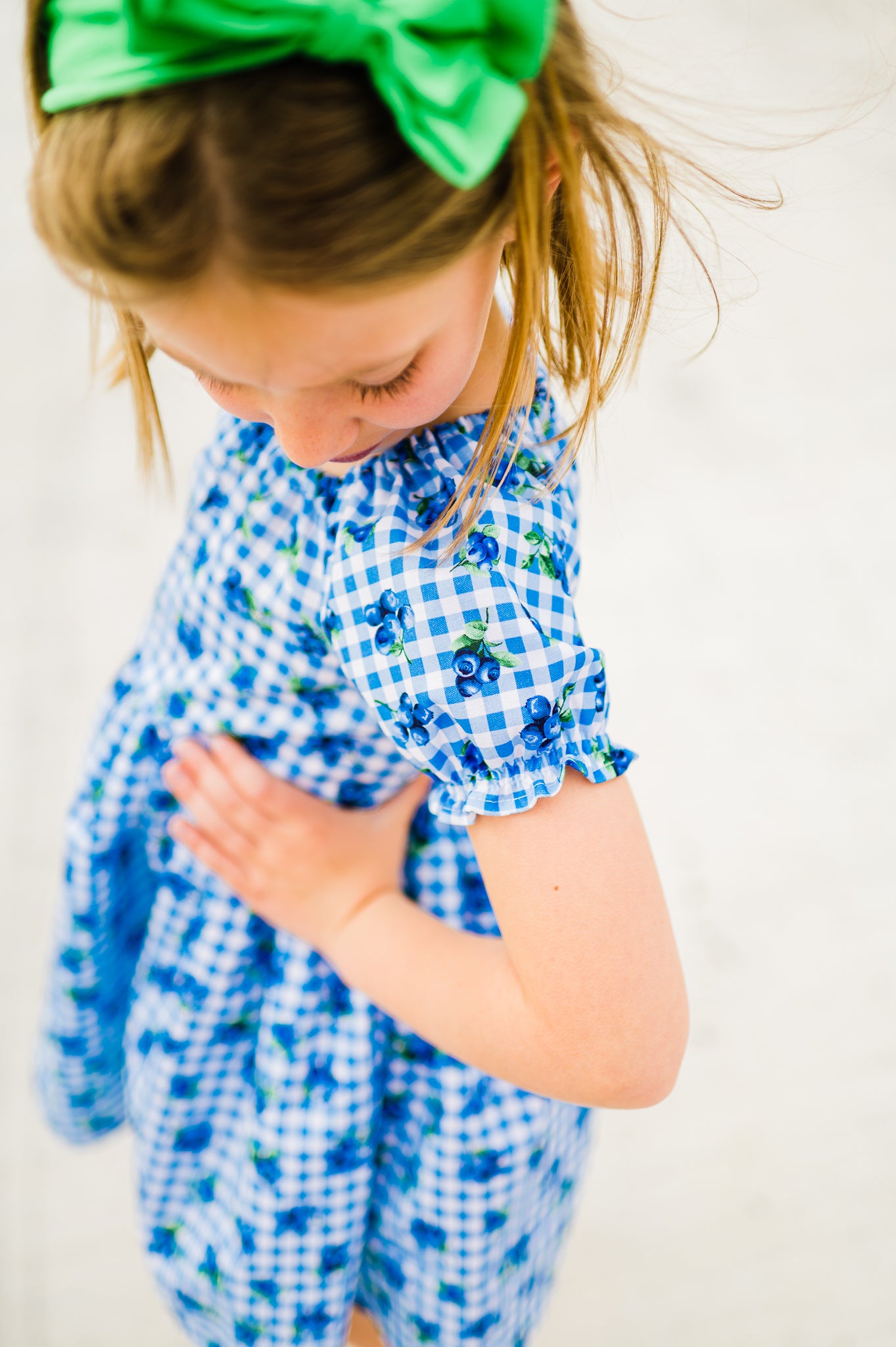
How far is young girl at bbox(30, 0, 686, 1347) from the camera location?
0.34 m

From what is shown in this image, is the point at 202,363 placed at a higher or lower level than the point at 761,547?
higher

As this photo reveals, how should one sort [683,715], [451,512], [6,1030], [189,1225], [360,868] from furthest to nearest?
1. [683,715]
2. [6,1030]
3. [189,1225]
4. [360,868]
5. [451,512]

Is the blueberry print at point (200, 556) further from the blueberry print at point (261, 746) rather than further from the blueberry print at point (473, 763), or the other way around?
the blueberry print at point (473, 763)

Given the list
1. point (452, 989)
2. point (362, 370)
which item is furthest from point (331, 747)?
point (362, 370)

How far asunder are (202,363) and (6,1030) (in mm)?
880

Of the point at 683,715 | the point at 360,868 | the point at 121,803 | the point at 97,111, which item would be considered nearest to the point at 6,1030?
the point at 121,803

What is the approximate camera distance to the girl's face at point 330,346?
Answer: 0.36 metres

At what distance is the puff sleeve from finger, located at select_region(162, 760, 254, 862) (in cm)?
18

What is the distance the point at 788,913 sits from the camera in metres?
1.15

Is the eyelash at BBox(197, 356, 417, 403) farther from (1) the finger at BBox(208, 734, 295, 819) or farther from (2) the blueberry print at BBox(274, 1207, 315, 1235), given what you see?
(2) the blueberry print at BBox(274, 1207, 315, 1235)

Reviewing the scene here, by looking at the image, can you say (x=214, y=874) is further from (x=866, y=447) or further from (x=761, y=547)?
(x=866, y=447)

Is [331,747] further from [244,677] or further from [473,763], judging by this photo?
[473,763]

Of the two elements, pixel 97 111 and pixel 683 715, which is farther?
pixel 683 715

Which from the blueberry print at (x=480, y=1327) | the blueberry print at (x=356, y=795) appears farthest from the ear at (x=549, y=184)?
the blueberry print at (x=480, y=1327)
